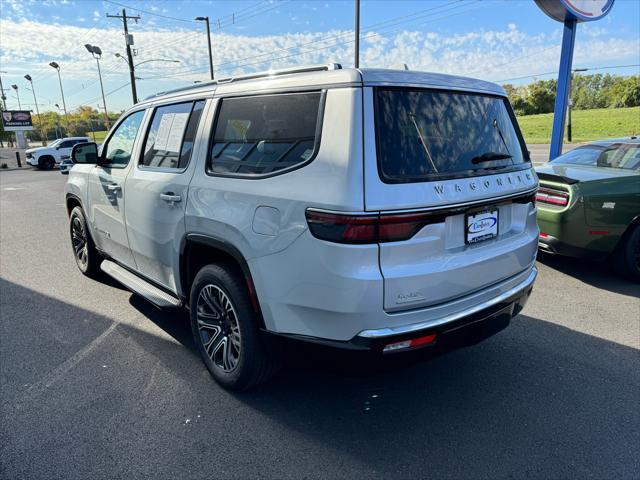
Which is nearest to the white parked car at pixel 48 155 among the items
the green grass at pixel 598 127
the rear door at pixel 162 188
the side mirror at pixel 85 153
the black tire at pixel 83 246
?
the black tire at pixel 83 246

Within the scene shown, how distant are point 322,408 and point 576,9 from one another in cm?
960

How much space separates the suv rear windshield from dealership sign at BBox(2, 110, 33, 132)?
148ft

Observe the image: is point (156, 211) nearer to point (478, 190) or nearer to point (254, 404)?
point (254, 404)

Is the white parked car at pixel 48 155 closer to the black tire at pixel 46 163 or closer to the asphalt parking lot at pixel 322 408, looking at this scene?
the black tire at pixel 46 163

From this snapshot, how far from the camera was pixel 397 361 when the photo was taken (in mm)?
2291

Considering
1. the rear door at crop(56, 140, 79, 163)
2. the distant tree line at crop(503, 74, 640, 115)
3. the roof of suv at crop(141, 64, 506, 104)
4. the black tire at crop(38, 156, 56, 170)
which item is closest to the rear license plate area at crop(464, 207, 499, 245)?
the roof of suv at crop(141, 64, 506, 104)

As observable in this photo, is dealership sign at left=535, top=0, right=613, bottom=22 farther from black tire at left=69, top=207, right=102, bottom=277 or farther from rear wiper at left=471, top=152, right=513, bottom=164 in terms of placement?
black tire at left=69, top=207, right=102, bottom=277

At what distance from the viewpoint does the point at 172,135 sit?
11.0ft

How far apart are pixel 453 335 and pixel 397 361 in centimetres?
36

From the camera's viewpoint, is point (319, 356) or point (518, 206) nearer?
point (319, 356)

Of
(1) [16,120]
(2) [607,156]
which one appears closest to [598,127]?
(2) [607,156]

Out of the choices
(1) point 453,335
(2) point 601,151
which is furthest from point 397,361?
(2) point 601,151

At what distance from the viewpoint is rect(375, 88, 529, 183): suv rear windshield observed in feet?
7.33

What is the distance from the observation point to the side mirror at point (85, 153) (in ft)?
14.4
